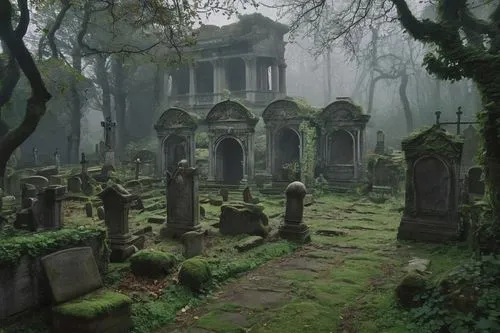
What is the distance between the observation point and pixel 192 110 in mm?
32688

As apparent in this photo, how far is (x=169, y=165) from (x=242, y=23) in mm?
16188

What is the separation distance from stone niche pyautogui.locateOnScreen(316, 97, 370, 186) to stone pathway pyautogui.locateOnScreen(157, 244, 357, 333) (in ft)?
34.2

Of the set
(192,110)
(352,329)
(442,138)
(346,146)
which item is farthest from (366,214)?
(192,110)

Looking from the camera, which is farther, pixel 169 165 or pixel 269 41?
pixel 269 41

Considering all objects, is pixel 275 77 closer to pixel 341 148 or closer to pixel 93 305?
pixel 341 148

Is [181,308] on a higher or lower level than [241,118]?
lower

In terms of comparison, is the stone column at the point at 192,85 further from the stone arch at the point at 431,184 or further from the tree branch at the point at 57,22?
the stone arch at the point at 431,184

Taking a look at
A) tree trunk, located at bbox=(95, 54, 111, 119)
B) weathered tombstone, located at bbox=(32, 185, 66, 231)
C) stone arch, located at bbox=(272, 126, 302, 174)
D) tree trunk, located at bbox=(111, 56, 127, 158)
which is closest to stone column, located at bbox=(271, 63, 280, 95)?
tree trunk, located at bbox=(111, 56, 127, 158)

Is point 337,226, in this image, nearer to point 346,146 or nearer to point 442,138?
point 442,138

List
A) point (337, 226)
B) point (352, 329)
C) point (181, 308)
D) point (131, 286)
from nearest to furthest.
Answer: point (352, 329)
point (181, 308)
point (131, 286)
point (337, 226)

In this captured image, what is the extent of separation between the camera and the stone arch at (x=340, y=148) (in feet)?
63.9

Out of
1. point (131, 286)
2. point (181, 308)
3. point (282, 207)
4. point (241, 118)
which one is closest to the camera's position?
point (181, 308)

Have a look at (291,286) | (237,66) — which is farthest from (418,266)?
(237,66)

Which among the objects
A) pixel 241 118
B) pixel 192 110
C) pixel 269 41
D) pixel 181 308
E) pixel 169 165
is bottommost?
pixel 181 308
